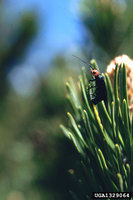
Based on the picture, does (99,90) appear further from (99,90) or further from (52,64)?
(52,64)

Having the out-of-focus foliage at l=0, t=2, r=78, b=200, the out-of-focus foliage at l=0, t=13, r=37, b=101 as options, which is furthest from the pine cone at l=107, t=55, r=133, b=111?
the out-of-focus foliage at l=0, t=13, r=37, b=101

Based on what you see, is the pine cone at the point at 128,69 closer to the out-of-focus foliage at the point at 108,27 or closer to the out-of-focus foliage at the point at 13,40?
the out-of-focus foliage at the point at 108,27

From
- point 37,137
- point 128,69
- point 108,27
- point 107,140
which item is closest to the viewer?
point 107,140

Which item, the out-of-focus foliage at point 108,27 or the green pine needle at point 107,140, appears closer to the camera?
the green pine needle at point 107,140

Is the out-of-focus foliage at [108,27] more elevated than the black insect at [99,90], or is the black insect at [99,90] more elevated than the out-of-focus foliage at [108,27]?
the out-of-focus foliage at [108,27]

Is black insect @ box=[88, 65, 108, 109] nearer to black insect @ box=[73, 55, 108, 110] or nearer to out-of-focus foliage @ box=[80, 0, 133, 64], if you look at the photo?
black insect @ box=[73, 55, 108, 110]

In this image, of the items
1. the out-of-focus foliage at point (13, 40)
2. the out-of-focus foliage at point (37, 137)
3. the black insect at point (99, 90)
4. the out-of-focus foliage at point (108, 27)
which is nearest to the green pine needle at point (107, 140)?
the black insect at point (99, 90)

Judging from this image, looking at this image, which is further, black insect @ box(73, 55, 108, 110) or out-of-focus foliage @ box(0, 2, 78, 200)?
out-of-focus foliage @ box(0, 2, 78, 200)

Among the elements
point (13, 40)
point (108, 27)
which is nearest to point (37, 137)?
point (108, 27)

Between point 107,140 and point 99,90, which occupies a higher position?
point 99,90
